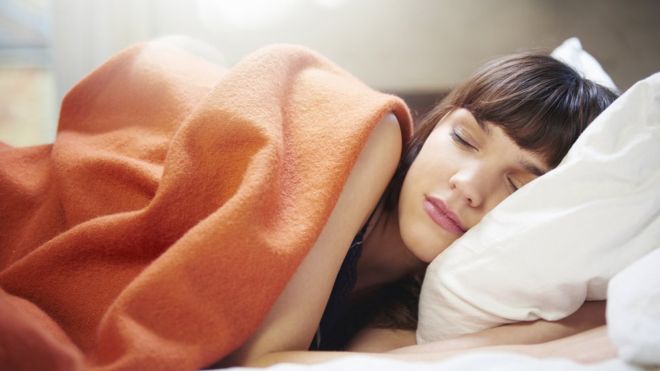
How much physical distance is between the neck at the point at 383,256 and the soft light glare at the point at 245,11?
29.1 inches

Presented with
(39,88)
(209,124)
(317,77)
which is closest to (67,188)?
(209,124)

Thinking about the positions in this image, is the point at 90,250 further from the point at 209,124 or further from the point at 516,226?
the point at 516,226

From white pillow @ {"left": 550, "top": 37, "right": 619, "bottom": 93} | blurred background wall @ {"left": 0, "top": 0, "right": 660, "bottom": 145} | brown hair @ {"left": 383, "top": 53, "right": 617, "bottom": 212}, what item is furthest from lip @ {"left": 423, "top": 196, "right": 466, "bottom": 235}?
blurred background wall @ {"left": 0, "top": 0, "right": 660, "bottom": 145}

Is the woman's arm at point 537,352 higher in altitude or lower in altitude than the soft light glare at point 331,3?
lower

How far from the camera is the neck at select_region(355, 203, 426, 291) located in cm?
85

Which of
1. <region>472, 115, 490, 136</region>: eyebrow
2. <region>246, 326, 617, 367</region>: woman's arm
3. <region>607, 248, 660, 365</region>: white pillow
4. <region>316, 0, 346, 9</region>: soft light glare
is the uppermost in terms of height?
<region>316, 0, 346, 9</region>: soft light glare

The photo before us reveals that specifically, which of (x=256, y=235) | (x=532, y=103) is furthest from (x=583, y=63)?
(x=256, y=235)

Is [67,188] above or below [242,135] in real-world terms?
below

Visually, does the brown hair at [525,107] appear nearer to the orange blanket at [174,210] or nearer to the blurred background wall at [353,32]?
the orange blanket at [174,210]

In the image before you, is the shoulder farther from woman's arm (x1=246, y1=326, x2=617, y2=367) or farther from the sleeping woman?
woman's arm (x1=246, y1=326, x2=617, y2=367)

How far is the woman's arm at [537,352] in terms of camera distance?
49 cm

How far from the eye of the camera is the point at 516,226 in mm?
599

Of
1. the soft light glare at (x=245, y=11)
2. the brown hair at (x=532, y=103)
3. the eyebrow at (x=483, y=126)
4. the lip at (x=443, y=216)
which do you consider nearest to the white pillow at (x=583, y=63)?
the brown hair at (x=532, y=103)

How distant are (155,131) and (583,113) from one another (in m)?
0.68
